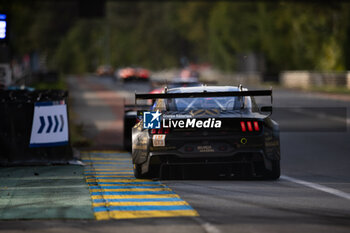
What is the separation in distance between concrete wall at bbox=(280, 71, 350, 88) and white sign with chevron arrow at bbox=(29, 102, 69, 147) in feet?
132

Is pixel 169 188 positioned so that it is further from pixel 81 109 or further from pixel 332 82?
pixel 332 82

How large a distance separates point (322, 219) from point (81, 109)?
2980 centimetres

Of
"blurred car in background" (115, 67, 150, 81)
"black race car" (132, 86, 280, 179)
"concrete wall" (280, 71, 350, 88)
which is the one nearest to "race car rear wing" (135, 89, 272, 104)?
"black race car" (132, 86, 280, 179)

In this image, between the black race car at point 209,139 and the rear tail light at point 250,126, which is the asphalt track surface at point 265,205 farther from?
the rear tail light at point 250,126

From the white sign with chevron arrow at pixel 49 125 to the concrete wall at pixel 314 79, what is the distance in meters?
40.1

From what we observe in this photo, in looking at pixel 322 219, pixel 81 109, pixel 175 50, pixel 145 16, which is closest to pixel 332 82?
pixel 81 109

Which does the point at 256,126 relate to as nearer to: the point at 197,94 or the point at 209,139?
the point at 209,139

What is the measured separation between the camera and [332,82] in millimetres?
57938

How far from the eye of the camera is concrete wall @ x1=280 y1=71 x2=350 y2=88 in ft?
185

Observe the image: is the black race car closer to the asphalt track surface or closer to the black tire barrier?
the asphalt track surface

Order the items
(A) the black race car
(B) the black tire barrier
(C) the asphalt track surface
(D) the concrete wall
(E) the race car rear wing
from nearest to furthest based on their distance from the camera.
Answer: (C) the asphalt track surface < (A) the black race car < (E) the race car rear wing < (B) the black tire barrier < (D) the concrete wall

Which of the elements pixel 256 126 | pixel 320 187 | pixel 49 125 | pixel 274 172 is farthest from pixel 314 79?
pixel 320 187

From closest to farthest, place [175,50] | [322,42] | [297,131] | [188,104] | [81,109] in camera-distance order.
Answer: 1. [188,104]
2. [297,131]
3. [81,109]
4. [322,42]
5. [175,50]

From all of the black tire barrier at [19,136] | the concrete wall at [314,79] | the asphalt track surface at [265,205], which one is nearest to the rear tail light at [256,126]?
the asphalt track surface at [265,205]
